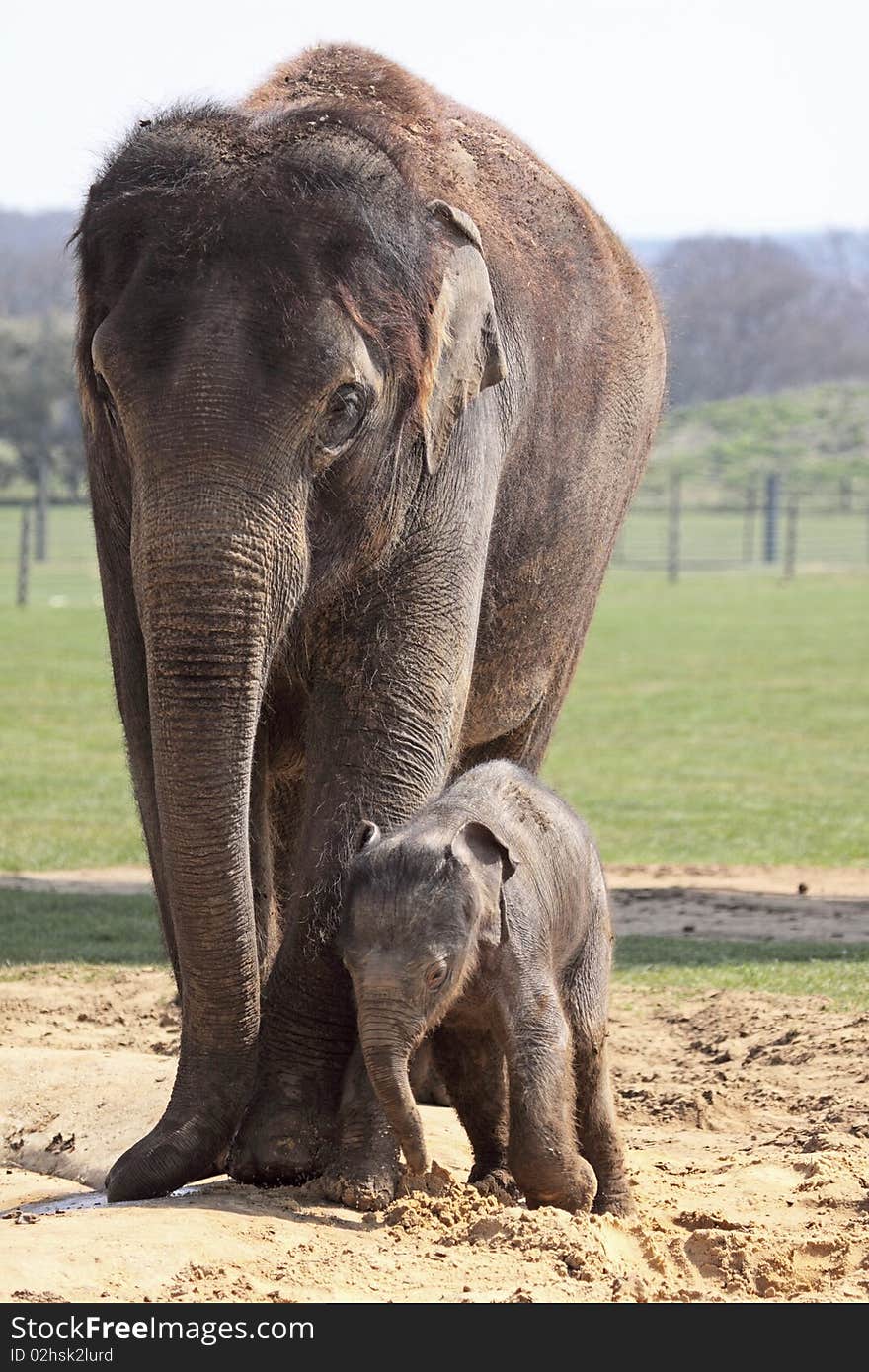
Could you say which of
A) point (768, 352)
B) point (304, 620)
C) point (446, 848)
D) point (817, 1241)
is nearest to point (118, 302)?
point (304, 620)

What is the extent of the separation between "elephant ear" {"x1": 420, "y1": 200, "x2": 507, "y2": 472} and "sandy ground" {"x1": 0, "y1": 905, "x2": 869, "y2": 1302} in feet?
6.77

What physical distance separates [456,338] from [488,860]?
1553 mm

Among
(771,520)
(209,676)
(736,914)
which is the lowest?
(771,520)

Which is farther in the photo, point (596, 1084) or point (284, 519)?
point (596, 1084)

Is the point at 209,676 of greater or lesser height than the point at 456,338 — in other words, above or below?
below

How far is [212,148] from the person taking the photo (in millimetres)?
5875

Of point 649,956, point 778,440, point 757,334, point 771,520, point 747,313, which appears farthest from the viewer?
point 747,313

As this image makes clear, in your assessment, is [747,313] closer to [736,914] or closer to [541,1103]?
[736,914]

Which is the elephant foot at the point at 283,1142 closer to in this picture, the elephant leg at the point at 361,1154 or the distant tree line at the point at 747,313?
the elephant leg at the point at 361,1154

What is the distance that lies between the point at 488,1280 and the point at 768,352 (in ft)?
448

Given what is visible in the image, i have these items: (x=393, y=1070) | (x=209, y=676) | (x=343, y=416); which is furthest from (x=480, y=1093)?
(x=343, y=416)

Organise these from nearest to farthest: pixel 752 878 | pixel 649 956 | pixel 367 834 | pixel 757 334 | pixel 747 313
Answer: pixel 367 834
pixel 649 956
pixel 752 878
pixel 757 334
pixel 747 313

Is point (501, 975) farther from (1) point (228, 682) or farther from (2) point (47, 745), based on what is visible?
(2) point (47, 745)

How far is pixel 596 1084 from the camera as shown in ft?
20.2
